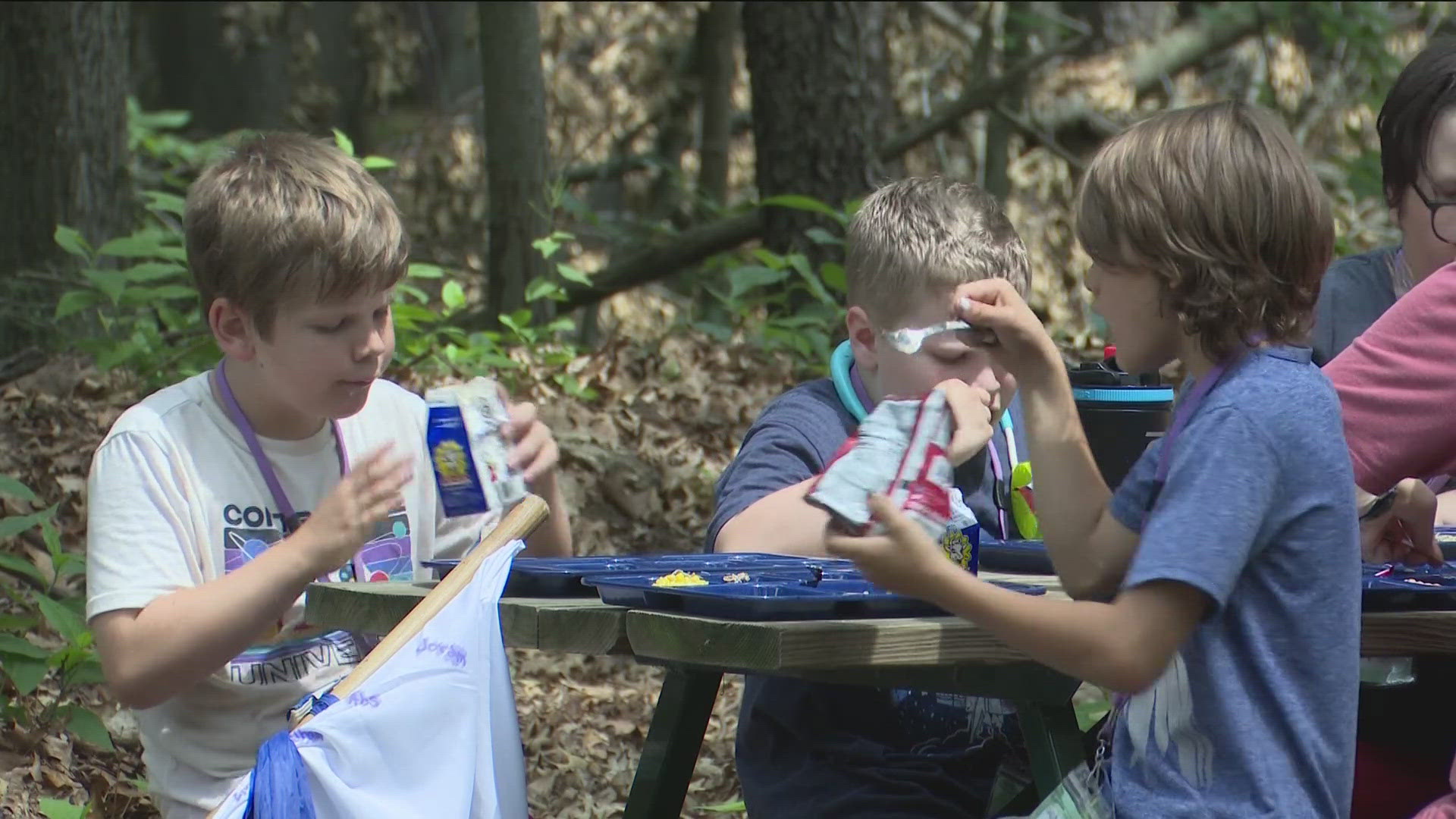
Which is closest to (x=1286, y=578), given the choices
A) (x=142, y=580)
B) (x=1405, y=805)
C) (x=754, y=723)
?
(x=1405, y=805)

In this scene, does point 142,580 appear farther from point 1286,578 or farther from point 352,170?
point 1286,578

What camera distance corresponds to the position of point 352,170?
10.3 feet

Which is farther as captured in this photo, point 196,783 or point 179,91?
point 179,91

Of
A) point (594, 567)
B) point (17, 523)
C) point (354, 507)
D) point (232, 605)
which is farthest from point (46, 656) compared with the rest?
point (594, 567)

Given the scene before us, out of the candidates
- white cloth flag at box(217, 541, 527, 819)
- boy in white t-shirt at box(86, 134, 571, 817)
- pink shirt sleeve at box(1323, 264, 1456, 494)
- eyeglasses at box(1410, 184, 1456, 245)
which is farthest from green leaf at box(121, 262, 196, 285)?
pink shirt sleeve at box(1323, 264, 1456, 494)

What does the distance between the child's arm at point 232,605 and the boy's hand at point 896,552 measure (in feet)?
2.96

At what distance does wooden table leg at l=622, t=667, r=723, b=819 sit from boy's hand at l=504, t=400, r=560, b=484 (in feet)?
1.35

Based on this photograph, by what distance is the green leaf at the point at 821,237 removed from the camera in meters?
6.83

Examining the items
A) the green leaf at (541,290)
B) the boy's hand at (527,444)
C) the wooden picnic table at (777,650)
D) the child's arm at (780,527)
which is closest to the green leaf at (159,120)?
the green leaf at (541,290)

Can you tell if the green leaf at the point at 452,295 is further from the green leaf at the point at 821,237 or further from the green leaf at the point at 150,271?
the green leaf at the point at 821,237

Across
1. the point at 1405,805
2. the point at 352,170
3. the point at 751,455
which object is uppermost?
the point at 352,170

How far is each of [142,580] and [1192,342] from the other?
172 cm

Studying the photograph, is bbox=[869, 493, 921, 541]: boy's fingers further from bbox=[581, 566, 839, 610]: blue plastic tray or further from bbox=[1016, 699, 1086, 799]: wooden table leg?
bbox=[1016, 699, 1086, 799]: wooden table leg

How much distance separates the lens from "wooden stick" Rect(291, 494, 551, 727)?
7.90ft
